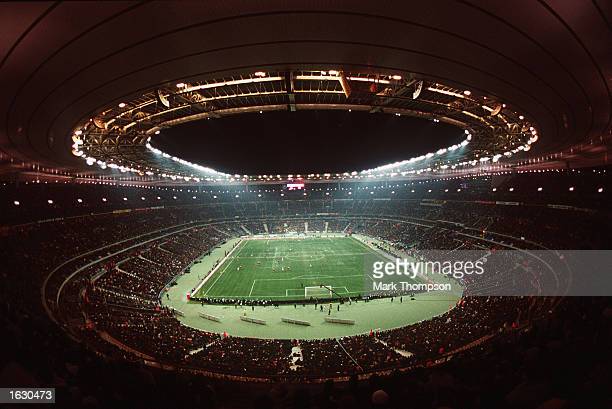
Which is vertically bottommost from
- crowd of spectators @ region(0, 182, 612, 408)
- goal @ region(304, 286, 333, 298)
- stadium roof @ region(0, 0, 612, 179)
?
goal @ region(304, 286, 333, 298)

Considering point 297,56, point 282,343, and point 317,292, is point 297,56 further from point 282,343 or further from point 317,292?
point 317,292

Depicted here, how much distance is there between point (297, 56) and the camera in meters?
9.49

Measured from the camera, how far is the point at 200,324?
2873 cm

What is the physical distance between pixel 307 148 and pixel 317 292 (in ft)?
62.5

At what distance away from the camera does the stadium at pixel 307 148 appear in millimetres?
6379

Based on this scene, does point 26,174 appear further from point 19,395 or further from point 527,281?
point 527,281

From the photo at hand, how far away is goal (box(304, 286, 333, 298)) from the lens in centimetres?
3586

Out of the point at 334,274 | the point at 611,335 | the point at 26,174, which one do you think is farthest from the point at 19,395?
the point at 334,274

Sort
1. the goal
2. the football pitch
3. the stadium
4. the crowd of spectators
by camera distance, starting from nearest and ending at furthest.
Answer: the crowd of spectators < the stadium < the goal < the football pitch

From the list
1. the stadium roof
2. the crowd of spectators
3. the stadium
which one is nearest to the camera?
the crowd of spectators

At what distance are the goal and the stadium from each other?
46 centimetres

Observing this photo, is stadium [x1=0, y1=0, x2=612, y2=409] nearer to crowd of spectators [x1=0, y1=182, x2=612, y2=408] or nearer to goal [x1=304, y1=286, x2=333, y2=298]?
crowd of spectators [x1=0, y1=182, x2=612, y2=408]

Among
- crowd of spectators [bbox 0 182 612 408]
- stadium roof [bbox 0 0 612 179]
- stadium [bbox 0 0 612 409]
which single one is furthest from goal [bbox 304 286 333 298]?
stadium roof [bbox 0 0 612 179]

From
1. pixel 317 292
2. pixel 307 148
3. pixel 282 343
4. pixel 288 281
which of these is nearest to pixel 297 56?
pixel 282 343
